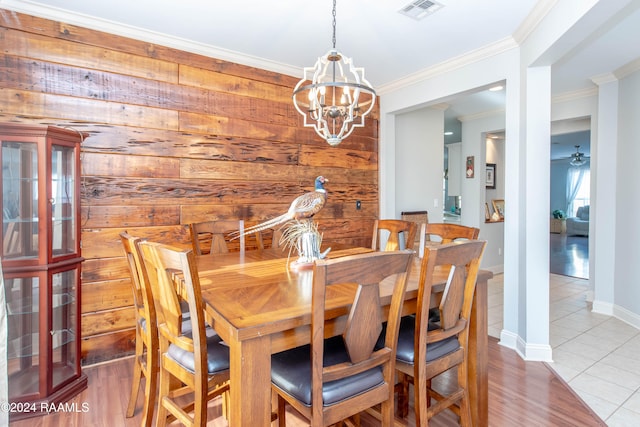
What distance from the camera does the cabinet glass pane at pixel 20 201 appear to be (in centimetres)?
204

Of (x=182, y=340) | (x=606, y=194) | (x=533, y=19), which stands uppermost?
(x=533, y=19)

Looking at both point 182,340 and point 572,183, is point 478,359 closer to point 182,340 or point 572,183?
point 182,340

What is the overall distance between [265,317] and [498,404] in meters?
Result: 1.73

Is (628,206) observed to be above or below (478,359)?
above

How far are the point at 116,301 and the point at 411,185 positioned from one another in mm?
3566

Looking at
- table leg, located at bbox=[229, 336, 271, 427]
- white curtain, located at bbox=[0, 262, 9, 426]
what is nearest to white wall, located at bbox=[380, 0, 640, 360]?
table leg, located at bbox=[229, 336, 271, 427]

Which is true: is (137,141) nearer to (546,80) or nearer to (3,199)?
(3,199)

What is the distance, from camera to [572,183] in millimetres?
12578

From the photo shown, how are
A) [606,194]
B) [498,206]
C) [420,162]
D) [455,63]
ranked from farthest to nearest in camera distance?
[498,206] < [420,162] < [606,194] < [455,63]

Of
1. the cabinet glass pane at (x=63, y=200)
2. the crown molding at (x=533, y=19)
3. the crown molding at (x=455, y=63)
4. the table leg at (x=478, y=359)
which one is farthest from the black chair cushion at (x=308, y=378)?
the crown molding at (x=455, y=63)

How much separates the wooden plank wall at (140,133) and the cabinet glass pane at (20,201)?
49 centimetres

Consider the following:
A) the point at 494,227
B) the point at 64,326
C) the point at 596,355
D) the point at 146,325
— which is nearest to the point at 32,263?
the point at 64,326

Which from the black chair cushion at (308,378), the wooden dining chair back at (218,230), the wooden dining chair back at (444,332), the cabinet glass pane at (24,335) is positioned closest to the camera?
the black chair cushion at (308,378)

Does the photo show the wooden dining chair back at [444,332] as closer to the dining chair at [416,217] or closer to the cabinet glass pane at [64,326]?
the cabinet glass pane at [64,326]
